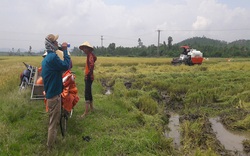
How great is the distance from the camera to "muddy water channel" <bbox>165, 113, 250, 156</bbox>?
6.07 meters

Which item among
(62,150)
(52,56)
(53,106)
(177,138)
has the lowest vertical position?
(177,138)

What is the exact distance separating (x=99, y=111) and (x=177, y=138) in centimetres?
229

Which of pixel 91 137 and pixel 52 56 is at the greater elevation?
pixel 52 56

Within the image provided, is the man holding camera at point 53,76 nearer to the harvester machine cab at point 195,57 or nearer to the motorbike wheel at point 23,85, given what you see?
the motorbike wheel at point 23,85

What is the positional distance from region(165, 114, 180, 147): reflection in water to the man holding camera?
3010mm

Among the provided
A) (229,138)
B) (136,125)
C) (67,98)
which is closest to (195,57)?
(229,138)

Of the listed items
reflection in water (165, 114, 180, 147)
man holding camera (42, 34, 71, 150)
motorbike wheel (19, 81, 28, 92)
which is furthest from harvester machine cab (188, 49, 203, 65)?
man holding camera (42, 34, 71, 150)

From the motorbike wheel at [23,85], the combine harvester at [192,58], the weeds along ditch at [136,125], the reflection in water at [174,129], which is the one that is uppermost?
the combine harvester at [192,58]

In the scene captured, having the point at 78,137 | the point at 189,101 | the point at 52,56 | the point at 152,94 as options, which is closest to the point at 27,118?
the point at 78,137

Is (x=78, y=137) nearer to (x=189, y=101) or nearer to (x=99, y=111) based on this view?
(x=99, y=111)

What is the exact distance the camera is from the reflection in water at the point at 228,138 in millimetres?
6200

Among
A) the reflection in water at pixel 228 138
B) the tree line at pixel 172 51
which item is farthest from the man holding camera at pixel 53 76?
the tree line at pixel 172 51

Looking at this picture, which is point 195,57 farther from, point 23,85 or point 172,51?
point 172,51

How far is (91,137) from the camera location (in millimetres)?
5492
